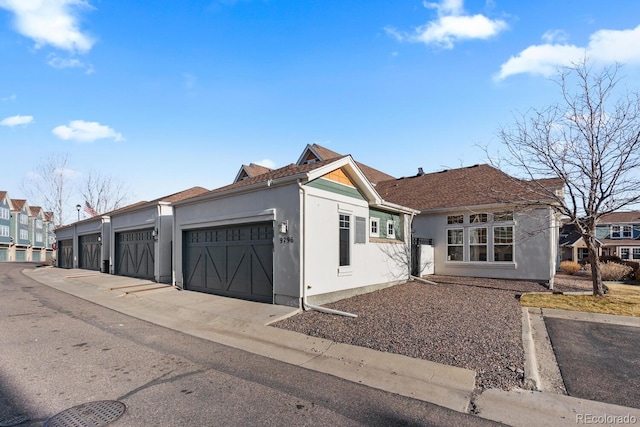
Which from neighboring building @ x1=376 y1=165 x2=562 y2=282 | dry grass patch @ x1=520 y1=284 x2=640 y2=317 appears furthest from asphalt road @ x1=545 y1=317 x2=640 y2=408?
neighboring building @ x1=376 y1=165 x2=562 y2=282

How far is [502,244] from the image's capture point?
14398 mm

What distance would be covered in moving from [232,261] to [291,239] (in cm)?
299

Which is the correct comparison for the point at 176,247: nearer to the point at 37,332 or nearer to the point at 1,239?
the point at 37,332

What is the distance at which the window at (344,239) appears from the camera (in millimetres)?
10672

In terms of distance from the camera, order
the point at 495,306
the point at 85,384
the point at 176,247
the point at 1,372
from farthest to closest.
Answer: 1. the point at 176,247
2. the point at 495,306
3. the point at 1,372
4. the point at 85,384

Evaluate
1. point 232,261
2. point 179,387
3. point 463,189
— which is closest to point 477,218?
point 463,189

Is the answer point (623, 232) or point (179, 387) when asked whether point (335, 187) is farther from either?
point (623, 232)

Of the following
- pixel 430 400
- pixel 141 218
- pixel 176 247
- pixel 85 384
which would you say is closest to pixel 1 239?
pixel 141 218

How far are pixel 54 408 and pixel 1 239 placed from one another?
63.6 metres

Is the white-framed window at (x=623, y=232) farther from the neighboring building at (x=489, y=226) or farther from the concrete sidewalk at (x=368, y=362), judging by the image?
the concrete sidewalk at (x=368, y=362)

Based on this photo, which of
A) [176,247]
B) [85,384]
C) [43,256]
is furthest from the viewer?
[43,256]

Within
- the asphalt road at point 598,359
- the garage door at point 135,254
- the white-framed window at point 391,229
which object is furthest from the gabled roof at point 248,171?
the asphalt road at point 598,359

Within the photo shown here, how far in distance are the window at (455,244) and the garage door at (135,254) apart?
13.5m

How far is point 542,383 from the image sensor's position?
4.80 meters
